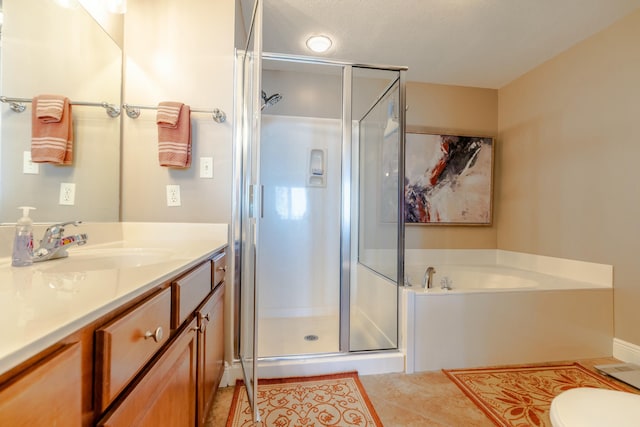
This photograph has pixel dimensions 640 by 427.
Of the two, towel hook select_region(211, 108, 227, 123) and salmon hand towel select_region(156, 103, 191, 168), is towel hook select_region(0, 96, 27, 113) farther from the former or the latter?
towel hook select_region(211, 108, 227, 123)

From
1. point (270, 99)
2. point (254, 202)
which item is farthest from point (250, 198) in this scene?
point (270, 99)

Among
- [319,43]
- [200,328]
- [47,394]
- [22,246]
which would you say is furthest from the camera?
[319,43]

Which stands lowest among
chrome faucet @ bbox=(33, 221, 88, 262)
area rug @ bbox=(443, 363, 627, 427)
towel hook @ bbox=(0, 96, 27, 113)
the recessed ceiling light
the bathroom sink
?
area rug @ bbox=(443, 363, 627, 427)

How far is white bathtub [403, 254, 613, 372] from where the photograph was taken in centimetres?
179

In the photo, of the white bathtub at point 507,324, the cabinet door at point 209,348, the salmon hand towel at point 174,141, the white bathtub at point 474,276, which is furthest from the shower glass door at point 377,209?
the salmon hand towel at point 174,141

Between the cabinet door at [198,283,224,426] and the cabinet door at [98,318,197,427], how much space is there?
7cm

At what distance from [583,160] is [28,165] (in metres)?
3.42

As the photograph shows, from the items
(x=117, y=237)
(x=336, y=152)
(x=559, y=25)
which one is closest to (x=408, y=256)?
(x=336, y=152)

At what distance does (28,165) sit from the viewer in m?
1.05

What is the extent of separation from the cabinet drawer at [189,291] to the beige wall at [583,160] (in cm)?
271

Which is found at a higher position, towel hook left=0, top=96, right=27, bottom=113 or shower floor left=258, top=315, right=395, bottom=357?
towel hook left=0, top=96, right=27, bottom=113

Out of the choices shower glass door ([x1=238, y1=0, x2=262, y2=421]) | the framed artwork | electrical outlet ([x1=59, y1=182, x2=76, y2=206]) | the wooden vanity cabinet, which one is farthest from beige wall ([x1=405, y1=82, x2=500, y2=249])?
electrical outlet ([x1=59, y1=182, x2=76, y2=206])

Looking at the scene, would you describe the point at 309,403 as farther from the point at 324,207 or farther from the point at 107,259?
the point at 324,207

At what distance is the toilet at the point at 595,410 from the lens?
715 millimetres
